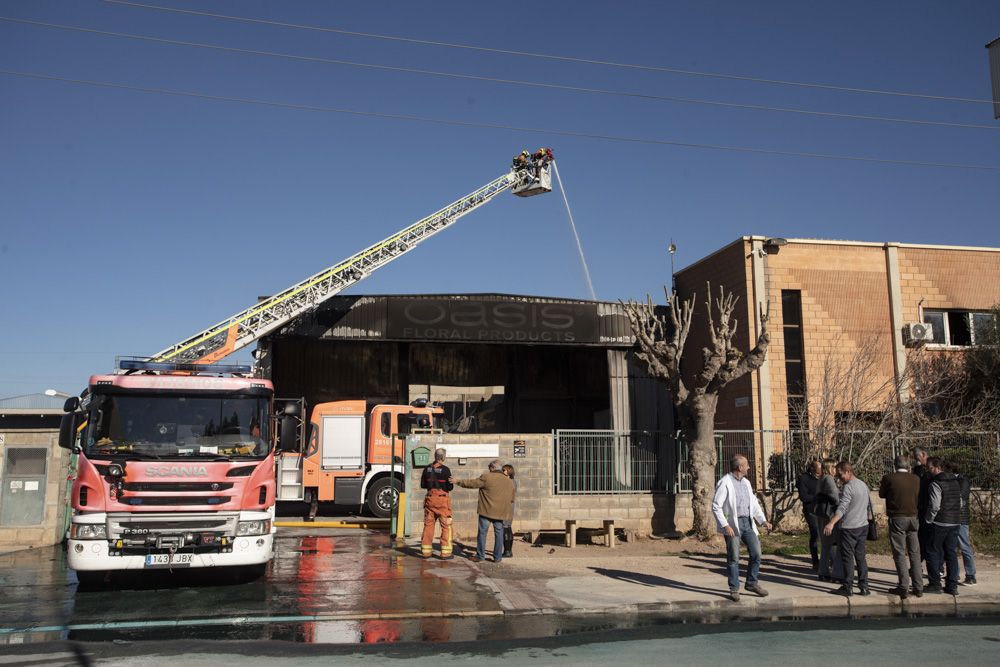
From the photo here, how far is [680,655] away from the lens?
734 centimetres

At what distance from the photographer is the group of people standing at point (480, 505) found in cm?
1312

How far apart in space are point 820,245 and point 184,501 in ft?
56.7

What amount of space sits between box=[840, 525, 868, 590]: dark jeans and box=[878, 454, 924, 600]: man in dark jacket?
1.21ft

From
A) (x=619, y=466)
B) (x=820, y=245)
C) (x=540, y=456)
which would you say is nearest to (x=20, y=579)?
(x=540, y=456)

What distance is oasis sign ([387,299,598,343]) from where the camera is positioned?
84.7 feet

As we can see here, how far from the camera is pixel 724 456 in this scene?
17953mm

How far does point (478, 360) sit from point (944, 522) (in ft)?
70.0

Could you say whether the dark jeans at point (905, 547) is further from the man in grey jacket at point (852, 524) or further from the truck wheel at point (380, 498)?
the truck wheel at point (380, 498)

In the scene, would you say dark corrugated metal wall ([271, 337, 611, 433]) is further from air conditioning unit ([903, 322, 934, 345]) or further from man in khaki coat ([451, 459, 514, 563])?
man in khaki coat ([451, 459, 514, 563])

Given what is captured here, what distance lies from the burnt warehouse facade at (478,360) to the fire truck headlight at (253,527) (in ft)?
48.9

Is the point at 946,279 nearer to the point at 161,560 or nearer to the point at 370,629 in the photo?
the point at 370,629

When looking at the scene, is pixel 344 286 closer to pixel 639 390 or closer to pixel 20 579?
pixel 639 390

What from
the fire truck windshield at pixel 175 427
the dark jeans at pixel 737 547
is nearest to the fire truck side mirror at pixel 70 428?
the fire truck windshield at pixel 175 427

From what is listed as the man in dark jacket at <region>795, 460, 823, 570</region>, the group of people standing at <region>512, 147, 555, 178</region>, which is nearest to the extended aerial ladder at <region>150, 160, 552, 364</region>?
the group of people standing at <region>512, 147, 555, 178</region>
